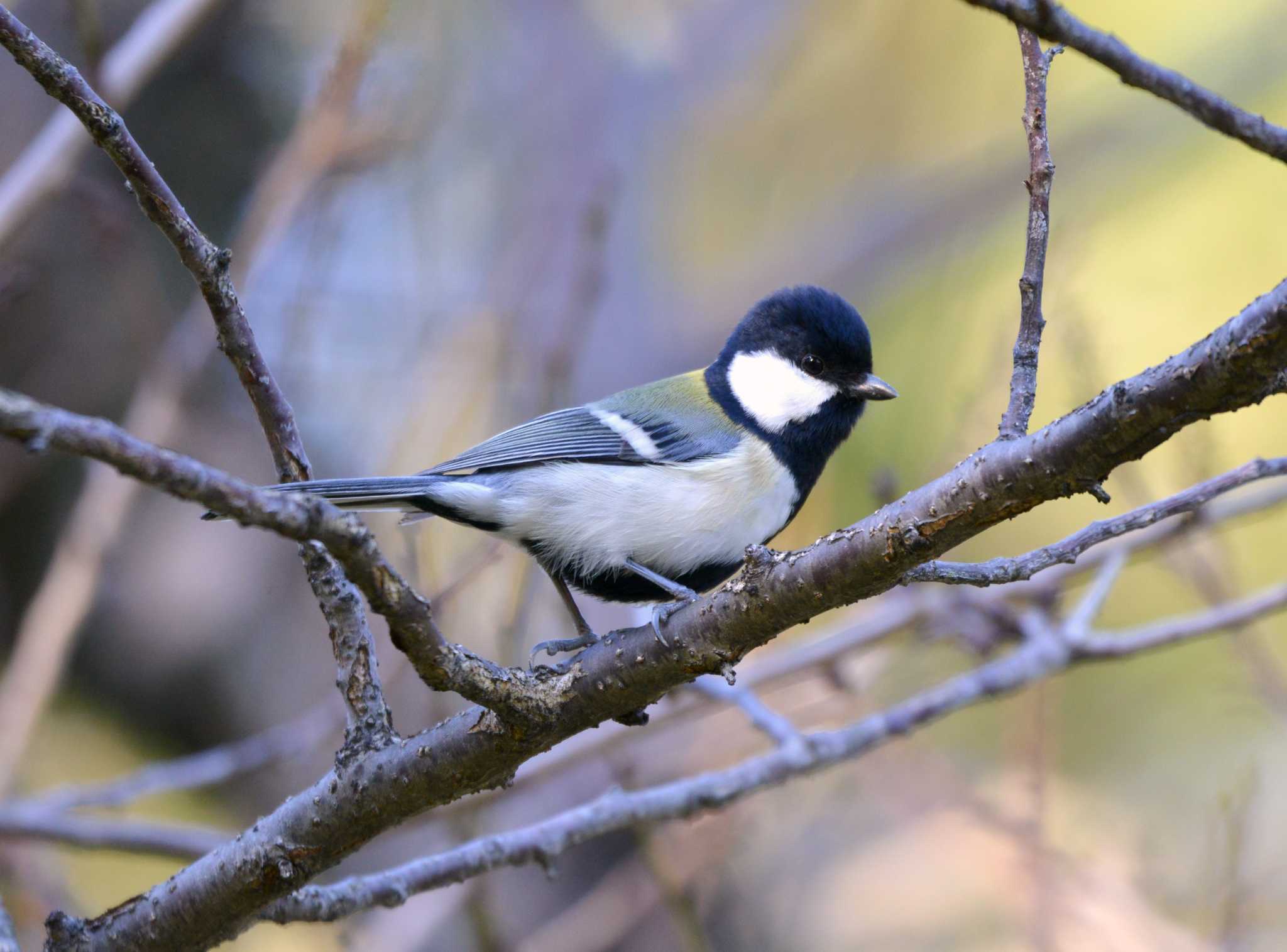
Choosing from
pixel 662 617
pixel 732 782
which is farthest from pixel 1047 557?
pixel 732 782

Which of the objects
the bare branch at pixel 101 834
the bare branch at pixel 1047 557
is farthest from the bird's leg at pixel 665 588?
the bare branch at pixel 101 834

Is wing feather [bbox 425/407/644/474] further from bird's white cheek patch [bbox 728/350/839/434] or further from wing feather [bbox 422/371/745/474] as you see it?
bird's white cheek patch [bbox 728/350/839/434]

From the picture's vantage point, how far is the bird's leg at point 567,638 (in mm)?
2176

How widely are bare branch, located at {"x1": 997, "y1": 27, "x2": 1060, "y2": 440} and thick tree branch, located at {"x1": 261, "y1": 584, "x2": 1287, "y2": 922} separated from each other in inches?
47.9

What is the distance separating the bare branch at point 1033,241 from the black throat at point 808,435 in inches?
56.1

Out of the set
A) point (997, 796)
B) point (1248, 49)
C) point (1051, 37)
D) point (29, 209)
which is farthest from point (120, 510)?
point (1248, 49)

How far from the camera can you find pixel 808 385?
3102 millimetres

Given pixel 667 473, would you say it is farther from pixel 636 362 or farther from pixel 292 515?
pixel 636 362

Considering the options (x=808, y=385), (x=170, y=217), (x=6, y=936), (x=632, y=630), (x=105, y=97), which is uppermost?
(x=105, y=97)

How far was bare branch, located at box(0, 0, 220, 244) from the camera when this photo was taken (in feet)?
9.26

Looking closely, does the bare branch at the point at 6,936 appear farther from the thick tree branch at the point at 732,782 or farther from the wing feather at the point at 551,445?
the wing feather at the point at 551,445

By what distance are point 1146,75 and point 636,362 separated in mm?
5350

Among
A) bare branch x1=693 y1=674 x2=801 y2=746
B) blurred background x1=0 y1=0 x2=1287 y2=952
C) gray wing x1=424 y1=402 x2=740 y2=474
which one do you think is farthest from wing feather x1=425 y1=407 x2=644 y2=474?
bare branch x1=693 y1=674 x2=801 y2=746

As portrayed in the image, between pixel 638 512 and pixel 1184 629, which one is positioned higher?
pixel 638 512
